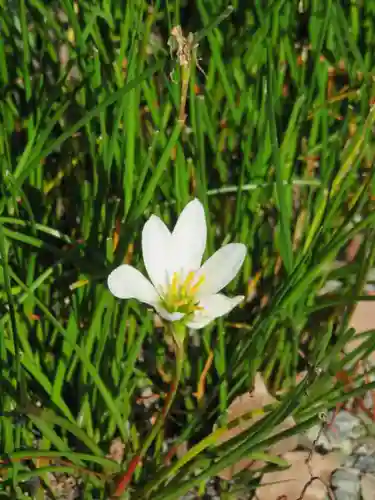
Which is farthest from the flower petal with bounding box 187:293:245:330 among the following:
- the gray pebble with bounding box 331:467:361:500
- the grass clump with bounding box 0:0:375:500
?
the gray pebble with bounding box 331:467:361:500

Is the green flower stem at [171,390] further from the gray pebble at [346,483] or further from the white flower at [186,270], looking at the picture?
the gray pebble at [346,483]

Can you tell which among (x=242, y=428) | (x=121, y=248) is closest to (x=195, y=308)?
(x=121, y=248)

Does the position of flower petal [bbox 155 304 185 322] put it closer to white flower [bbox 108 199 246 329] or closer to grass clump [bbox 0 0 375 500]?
white flower [bbox 108 199 246 329]

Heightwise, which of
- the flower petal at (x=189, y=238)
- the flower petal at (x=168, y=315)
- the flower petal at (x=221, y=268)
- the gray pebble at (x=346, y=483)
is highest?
the flower petal at (x=189, y=238)

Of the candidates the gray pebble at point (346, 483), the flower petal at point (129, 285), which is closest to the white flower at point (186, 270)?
the flower petal at point (129, 285)

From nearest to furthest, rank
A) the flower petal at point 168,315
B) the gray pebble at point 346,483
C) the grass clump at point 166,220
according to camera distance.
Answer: the flower petal at point 168,315 → the grass clump at point 166,220 → the gray pebble at point 346,483

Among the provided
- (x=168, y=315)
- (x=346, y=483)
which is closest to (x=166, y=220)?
(x=168, y=315)
